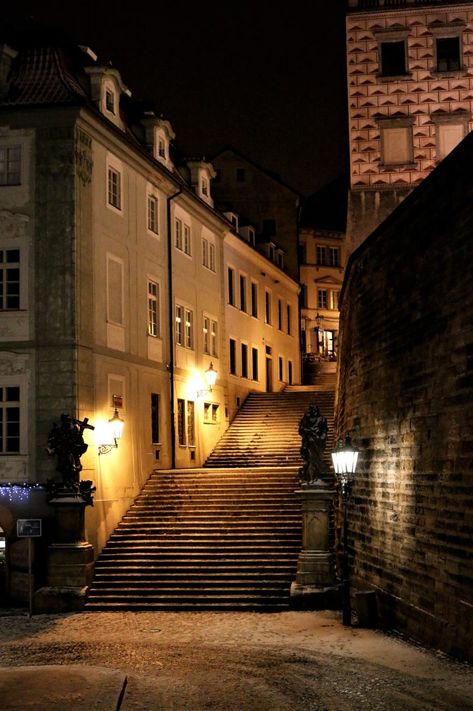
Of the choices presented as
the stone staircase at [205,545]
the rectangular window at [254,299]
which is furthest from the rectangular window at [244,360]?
the stone staircase at [205,545]

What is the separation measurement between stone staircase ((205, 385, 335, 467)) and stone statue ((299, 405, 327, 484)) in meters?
7.89

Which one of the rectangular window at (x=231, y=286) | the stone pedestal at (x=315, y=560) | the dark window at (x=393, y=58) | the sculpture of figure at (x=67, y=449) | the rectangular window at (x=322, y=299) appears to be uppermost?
the dark window at (x=393, y=58)

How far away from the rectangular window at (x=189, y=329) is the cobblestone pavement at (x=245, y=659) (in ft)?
43.1

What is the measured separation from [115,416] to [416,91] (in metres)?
14.8

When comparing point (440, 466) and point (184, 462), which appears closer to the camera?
point (440, 466)

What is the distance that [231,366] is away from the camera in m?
39.0

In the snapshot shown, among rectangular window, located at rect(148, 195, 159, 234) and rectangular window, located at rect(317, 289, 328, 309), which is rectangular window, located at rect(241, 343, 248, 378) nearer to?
rectangular window, located at rect(148, 195, 159, 234)

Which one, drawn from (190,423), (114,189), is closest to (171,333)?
(190,423)

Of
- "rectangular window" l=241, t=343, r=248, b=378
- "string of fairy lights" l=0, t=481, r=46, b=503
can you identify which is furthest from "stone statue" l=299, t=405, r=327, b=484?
"rectangular window" l=241, t=343, r=248, b=378

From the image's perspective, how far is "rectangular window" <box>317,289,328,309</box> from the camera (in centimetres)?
5862

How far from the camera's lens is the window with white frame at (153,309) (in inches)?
1160

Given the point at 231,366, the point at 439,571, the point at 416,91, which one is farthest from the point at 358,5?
the point at 439,571

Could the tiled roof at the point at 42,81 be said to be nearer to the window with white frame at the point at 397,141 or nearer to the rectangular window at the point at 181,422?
the window with white frame at the point at 397,141

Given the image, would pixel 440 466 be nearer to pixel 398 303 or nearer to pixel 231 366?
pixel 398 303
